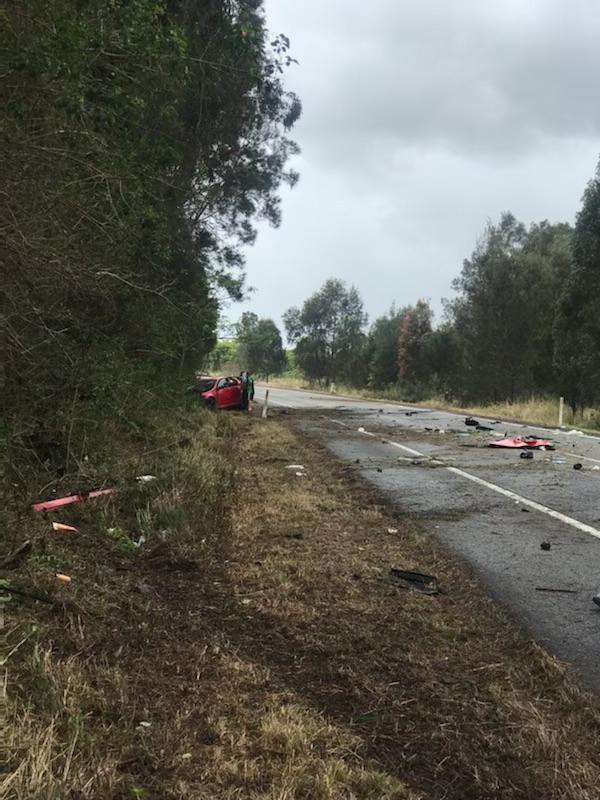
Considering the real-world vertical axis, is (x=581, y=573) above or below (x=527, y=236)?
below

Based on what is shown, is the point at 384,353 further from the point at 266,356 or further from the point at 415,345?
the point at 266,356

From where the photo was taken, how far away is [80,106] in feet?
20.4

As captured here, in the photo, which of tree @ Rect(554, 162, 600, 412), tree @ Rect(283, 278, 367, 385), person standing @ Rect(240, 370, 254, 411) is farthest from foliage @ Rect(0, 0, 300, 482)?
tree @ Rect(283, 278, 367, 385)

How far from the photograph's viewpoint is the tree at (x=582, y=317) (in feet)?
84.2

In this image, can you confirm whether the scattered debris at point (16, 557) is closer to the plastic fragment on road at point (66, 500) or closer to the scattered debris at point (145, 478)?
the plastic fragment on road at point (66, 500)

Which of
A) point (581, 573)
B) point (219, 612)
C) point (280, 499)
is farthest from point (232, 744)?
point (280, 499)

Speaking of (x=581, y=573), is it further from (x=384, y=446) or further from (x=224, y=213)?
Result: (x=224, y=213)

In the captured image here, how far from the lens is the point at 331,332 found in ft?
242

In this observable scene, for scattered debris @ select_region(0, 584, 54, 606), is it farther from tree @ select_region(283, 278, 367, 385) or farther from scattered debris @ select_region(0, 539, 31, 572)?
tree @ select_region(283, 278, 367, 385)

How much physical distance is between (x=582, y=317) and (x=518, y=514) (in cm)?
2086

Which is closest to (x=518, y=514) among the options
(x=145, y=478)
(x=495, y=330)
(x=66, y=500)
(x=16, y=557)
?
(x=145, y=478)

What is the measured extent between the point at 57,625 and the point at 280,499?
4.73m

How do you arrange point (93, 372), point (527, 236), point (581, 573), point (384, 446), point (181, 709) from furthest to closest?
point (527, 236) → point (384, 446) → point (93, 372) → point (581, 573) → point (181, 709)

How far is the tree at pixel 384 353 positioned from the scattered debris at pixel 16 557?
5726 centimetres
